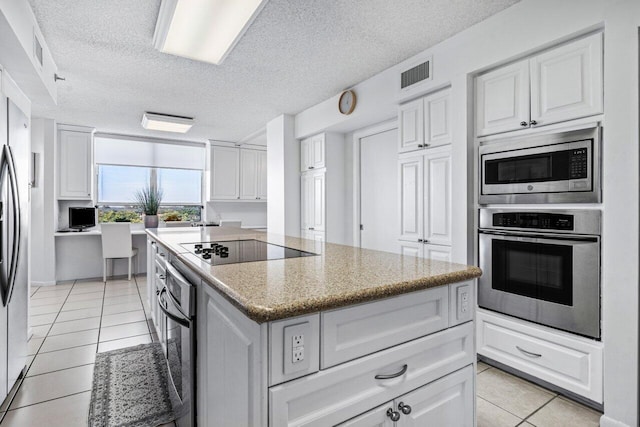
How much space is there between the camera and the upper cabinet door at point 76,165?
534cm

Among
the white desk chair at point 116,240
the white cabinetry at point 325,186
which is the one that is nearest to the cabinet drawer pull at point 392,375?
the white cabinetry at point 325,186

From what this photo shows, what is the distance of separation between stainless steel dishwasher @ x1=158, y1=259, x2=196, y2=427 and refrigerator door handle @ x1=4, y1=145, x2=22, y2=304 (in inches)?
40.6

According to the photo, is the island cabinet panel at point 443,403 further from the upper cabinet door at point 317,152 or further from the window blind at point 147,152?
the window blind at point 147,152

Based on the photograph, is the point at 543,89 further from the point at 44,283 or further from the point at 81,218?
the point at 44,283

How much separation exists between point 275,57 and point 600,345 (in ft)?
10.4

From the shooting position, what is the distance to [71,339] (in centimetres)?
302

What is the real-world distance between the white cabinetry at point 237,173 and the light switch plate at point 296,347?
234 inches

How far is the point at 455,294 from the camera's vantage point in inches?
51.0

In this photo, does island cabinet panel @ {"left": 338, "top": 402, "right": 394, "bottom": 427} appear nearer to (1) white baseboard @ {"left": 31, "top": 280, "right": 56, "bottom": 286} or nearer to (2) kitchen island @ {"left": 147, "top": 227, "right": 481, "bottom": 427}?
(2) kitchen island @ {"left": 147, "top": 227, "right": 481, "bottom": 427}

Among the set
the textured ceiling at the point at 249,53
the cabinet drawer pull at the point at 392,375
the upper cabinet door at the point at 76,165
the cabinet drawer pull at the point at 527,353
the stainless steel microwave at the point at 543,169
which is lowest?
the cabinet drawer pull at the point at 527,353

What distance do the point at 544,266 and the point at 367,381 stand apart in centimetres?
172

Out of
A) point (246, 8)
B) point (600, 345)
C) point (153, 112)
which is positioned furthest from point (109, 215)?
point (600, 345)

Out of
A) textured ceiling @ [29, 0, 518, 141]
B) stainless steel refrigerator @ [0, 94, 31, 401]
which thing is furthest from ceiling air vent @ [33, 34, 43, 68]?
stainless steel refrigerator @ [0, 94, 31, 401]

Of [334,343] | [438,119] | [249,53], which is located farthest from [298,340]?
[249,53]
